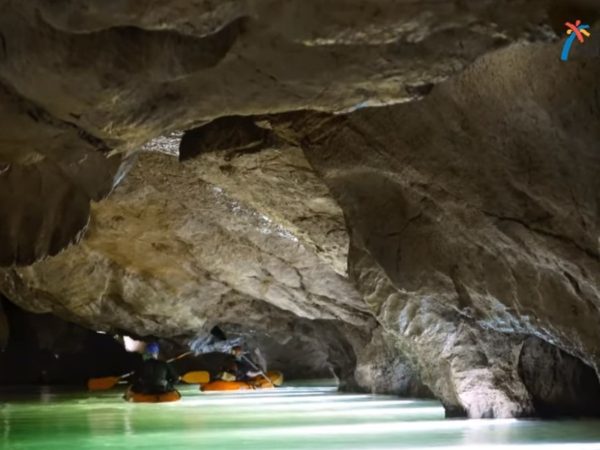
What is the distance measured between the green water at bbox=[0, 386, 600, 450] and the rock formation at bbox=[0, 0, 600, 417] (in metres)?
0.64

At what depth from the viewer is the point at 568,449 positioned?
512 centimetres

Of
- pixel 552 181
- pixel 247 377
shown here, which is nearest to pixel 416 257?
pixel 552 181

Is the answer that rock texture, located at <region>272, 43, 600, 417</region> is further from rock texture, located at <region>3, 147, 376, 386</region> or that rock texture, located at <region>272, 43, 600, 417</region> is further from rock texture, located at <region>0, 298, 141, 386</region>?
rock texture, located at <region>0, 298, 141, 386</region>

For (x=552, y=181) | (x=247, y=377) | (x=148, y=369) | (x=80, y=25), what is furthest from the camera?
(x=247, y=377)

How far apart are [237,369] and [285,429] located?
9550 millimetres

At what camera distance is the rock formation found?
3711 millimetres

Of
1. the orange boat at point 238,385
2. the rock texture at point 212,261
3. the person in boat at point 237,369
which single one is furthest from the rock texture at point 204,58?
the person in boat at point 237,369

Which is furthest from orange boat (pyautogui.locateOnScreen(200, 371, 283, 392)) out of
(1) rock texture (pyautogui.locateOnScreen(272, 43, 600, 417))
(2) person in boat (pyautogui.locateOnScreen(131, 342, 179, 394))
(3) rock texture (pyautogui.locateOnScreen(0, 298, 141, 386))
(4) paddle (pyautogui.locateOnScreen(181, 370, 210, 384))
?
(1) rock texture (pyautogui.locateOnScreen(272, 43, 600, 417))

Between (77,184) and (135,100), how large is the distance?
1357 mm

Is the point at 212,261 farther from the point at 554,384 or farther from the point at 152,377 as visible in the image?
the point at 554,384

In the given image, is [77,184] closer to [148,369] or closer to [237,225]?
[237,225]

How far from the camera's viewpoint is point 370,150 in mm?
6117

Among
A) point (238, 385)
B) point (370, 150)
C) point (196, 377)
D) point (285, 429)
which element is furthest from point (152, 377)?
point (370, 150)

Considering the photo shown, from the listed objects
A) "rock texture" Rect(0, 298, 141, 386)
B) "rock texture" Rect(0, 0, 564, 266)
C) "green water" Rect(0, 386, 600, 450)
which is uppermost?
"rock texture" Rect(0, 0, 564, 266)
